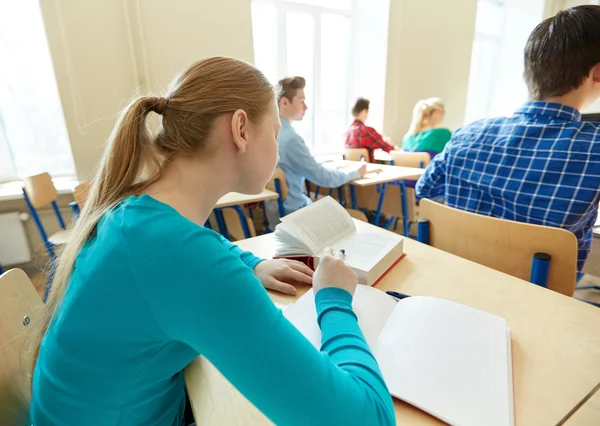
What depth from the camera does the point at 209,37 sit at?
3.03 metres

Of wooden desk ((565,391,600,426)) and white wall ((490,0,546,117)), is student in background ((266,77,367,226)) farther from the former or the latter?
white wall ((490,0,546,117))

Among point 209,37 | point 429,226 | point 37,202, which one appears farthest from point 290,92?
point 37,202

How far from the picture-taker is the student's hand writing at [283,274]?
2.87 ft

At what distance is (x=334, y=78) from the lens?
4176 millimetres

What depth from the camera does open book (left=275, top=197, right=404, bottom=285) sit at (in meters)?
0.92

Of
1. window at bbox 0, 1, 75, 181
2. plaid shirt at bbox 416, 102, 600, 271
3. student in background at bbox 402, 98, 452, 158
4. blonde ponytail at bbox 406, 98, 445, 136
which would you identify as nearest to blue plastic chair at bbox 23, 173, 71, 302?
window at bbox 0, 1, 75, 181

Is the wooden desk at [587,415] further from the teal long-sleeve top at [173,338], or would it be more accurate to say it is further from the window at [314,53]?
the window at [314,53]

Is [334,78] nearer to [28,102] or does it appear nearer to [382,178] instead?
Answer: [382,178]

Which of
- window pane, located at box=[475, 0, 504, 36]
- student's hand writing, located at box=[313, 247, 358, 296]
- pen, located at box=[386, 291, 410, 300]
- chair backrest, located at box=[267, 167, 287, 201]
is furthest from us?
window pane, located at box=[475, 0, 504, 36]

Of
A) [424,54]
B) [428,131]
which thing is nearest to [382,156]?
[428,131]

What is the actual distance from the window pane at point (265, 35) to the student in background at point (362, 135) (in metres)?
0.89

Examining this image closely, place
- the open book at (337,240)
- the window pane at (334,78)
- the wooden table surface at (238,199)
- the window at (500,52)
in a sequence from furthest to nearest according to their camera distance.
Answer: the window at (500,52)
the window pane at (334,78)
the wooden table surface at (238,199)
the open book at (337,240)

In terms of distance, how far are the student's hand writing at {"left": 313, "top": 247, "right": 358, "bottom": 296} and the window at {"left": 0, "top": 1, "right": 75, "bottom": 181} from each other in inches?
113

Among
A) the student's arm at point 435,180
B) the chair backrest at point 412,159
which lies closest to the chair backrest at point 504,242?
the student's arm at point 435,180
